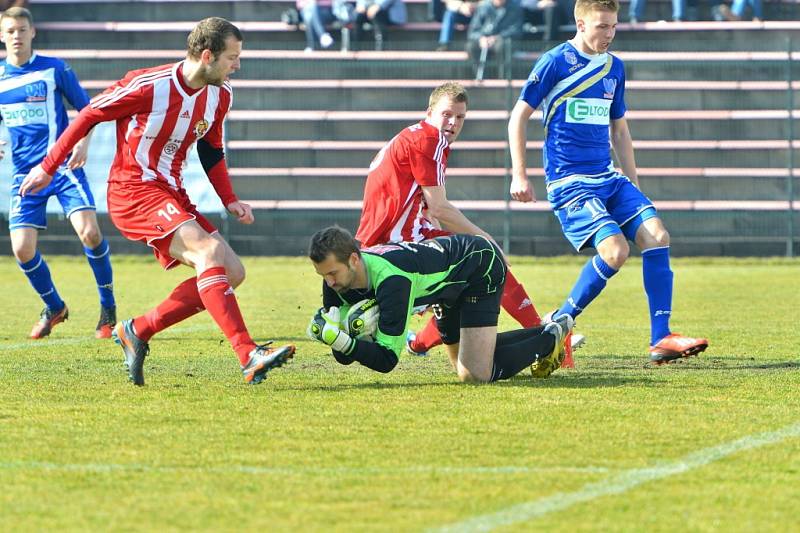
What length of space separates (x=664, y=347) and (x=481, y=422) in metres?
2.25

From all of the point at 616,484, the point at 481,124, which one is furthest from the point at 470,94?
the point at 616,484

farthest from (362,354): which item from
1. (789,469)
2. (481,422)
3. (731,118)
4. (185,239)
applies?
(731,118)

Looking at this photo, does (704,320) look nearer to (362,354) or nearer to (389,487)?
(362,354)

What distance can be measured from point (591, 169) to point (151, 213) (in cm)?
252

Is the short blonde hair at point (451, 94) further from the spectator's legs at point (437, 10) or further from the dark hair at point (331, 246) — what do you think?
the spectator's legs at point (437, 10)

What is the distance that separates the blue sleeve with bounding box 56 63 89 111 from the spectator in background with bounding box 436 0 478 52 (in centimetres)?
1116

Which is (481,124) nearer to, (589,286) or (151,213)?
(589,286)

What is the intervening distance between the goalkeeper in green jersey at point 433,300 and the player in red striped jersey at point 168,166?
651 mm

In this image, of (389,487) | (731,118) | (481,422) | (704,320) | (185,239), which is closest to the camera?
(389,487)

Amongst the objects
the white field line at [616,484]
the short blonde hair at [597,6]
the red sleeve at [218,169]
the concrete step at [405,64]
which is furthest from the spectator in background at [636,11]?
the white field line at [616,484]

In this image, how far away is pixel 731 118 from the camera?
19281 millimetres

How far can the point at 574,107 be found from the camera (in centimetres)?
792

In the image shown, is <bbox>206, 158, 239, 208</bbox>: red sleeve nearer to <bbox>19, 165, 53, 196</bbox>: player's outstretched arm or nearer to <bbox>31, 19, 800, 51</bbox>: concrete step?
<bbox>19, 165, 53, 196</bbox>: player's outstretched arm

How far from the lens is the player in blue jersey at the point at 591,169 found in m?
7.73
